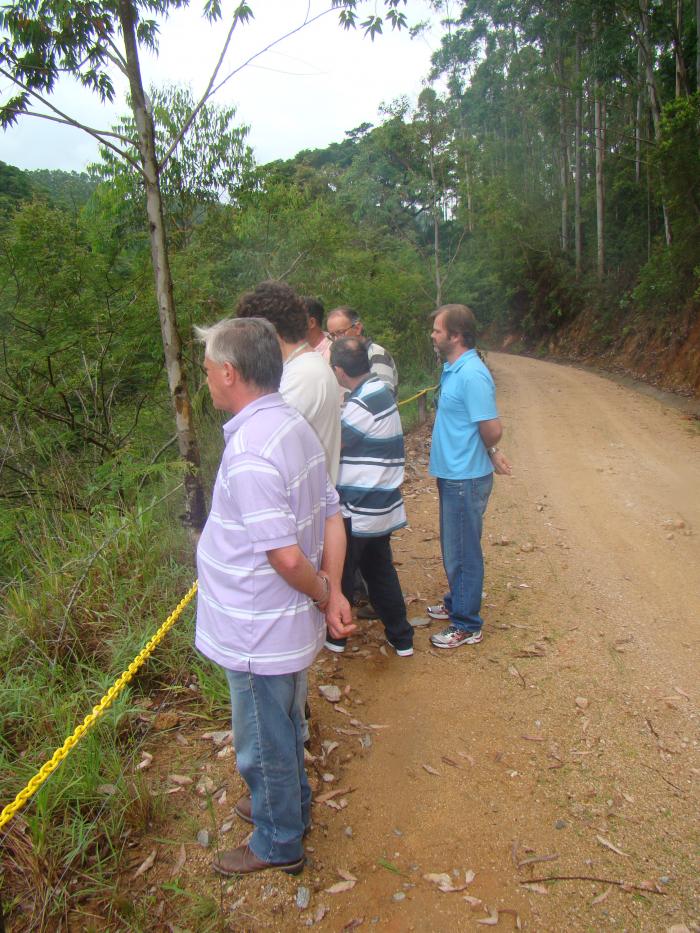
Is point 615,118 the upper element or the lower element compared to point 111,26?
upper

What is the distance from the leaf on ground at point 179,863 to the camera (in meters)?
2.55

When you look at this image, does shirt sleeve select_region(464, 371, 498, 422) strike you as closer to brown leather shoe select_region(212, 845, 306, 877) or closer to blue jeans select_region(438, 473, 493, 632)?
blue jeans select_region(438, 473, 493, 632)

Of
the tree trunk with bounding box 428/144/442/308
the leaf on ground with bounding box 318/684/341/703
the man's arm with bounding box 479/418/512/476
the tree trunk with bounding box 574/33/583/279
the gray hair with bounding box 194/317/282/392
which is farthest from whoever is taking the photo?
the tree trunk with bounding box 574/33/583/279

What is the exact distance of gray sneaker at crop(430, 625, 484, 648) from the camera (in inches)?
166

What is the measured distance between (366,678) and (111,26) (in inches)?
169

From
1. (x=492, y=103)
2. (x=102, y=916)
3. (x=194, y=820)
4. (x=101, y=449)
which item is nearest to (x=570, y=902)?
(x=194, y=820)

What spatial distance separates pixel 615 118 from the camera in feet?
82.4

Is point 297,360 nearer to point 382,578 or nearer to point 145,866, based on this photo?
point 382,578

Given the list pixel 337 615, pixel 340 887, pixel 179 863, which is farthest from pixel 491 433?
pixel 179 863

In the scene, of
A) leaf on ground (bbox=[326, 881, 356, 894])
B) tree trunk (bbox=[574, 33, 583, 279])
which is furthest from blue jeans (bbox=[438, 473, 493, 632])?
tree trunk (bbox=[574, 33, 583, 279])

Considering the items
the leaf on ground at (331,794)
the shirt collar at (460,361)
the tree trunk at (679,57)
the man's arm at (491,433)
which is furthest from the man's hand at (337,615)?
the tree trunk at (679,57)

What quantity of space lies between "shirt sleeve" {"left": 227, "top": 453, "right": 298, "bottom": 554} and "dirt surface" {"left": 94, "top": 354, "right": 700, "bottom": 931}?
1.44m

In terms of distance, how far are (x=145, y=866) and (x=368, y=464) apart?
2216 millimetres

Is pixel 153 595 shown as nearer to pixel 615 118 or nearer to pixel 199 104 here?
pixel 199 104
